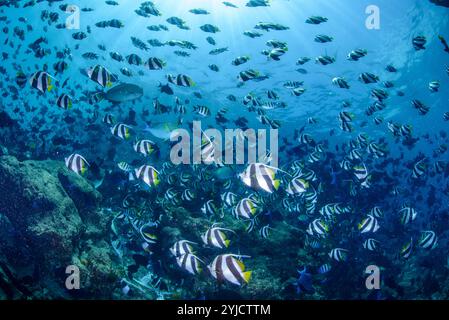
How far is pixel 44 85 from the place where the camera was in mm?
6188

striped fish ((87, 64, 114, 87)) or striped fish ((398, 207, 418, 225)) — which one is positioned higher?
striped fish ((87, 64, 114, 87))

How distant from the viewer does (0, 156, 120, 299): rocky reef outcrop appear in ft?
22.2

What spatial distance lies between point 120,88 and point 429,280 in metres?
11.4

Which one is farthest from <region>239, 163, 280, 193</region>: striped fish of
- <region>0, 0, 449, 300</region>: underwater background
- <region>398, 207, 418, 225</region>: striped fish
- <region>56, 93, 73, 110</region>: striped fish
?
<region>398, 207, 418, 225</region>: striped fish

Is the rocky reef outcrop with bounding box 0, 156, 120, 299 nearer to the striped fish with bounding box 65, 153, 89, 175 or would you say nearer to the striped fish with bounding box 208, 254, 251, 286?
the striped fish with bounding box 65, 153, 89, 175

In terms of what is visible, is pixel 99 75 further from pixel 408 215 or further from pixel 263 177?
pixel 408 215

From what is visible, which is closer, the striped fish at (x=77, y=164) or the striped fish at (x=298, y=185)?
the striped fish at (x=77, y=164)

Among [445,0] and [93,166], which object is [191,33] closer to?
[445,0]

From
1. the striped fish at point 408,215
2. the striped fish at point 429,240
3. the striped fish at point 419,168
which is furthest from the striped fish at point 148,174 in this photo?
the striped fish at point 419,168

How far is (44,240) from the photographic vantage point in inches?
290

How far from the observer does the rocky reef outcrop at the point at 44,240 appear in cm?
677

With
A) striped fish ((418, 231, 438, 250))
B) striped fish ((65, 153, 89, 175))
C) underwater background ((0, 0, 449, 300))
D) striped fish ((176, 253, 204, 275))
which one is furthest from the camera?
striped fish ((418, 231, 438, 250))

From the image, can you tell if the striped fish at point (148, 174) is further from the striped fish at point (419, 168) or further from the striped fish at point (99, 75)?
the striped fish at point (419, 168)

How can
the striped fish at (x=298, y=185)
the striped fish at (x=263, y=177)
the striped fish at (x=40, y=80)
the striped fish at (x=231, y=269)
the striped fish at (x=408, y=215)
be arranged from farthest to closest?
the striped fish at (x=408, y=215)
the striped fish at (x=298, y=185)
the striped fish at (x=40, y=80)
the striped fish at (x=263, y=177)
the striped fish at (x=231, y=269)
